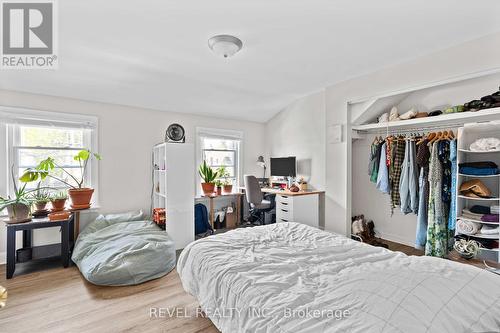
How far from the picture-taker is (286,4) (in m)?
1.82

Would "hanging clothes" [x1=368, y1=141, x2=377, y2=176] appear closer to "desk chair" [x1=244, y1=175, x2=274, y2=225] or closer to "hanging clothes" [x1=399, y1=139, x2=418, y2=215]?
"hanging clothes" [x1=399, y1=139, x2=418, y2=215]

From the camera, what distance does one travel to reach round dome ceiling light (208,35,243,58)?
86.0 inches

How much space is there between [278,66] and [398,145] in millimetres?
1840

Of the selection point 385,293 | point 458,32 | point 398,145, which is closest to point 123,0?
point 385,293

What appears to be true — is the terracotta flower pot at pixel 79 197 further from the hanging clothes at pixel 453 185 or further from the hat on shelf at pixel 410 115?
the hanging clothes at pixel 453 185

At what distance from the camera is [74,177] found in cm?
344

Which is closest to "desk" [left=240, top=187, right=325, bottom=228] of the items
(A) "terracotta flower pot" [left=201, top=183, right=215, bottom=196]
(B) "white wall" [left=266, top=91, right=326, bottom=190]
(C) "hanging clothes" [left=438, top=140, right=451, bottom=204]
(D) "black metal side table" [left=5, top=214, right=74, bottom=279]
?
(B) "white wall" [left=266, top=91, right=326, bottom=190]

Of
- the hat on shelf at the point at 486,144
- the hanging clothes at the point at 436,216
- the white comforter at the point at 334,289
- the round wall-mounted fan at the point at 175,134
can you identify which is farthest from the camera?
the round wall-mounted fan at the point at 175,134

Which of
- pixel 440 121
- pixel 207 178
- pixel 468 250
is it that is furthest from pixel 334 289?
pixel 207 178

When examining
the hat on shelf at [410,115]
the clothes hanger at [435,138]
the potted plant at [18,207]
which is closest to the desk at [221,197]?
the potted plant at [18,207]

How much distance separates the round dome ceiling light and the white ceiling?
57 millimetres

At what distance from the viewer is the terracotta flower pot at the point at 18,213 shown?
2652mm

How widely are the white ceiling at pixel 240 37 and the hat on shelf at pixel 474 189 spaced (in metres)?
1.41

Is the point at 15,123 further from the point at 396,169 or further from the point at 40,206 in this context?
the point at 396,169
